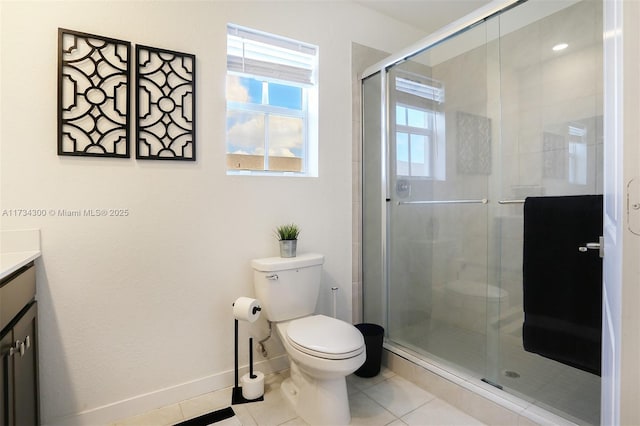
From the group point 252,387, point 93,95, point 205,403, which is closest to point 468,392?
point 252,387

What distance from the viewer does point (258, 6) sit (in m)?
2.04

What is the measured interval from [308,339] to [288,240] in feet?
2.01

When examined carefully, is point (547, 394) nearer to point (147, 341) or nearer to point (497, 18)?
point (497, 18)

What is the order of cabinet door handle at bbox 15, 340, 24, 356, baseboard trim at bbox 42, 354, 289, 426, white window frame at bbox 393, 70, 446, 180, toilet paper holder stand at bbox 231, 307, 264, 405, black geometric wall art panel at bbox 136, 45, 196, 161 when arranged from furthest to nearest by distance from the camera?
1. white window frame at bbox 393, 70, 446, 180
2. toilet paper holder stand at bbox 231, 307, 264, 405
3. black geometric wall art panel at bbox 136, 45, 196, 161
4. baseboard trim at bbox 42, 354, 289, 426
5. cabinet door handle at bbox 15, 340, 24, 356

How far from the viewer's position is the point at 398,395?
191cm

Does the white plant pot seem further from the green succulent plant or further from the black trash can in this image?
the black trash can

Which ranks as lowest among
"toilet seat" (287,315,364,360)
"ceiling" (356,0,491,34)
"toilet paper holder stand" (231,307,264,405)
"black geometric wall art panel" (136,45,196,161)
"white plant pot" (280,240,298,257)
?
"toilet paper holder stand" (231,307,264,405)

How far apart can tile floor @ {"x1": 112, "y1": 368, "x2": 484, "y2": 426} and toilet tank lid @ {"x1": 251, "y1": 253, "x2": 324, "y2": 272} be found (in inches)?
29.0

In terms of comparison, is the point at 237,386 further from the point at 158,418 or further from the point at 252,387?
the point at 158,418

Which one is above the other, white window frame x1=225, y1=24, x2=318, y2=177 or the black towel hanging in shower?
white window frame x1=225, y1=24, x2=318, y2=177

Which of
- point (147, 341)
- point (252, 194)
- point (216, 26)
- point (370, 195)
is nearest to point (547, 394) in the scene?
point (370, 195)

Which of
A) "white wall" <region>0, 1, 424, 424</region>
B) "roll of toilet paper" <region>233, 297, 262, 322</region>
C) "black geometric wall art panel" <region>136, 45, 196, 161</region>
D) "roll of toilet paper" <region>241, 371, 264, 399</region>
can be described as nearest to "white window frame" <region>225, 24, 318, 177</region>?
"white wall" <region>0, 1, 424, 424</region>

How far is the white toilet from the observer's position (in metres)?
1.57

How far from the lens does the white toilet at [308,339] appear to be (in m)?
1.57
